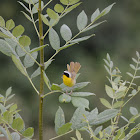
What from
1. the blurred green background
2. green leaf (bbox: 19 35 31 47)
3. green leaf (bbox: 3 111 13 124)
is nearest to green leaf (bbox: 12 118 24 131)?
green leaf (bbox: 3 111 13 124)

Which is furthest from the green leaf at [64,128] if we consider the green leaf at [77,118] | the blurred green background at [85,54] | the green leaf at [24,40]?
the blurred green background at [85,54]

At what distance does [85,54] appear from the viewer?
11.9ft

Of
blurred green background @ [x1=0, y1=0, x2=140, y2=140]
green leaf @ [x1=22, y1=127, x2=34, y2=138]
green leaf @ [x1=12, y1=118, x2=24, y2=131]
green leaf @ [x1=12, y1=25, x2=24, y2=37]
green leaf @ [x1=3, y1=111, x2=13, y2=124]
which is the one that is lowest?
blurred green background @ [x1=0, y1=0, x2=140, y2=140]

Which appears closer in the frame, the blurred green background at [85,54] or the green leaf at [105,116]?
the green leaf at [105,116]

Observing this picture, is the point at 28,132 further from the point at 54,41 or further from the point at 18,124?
the point at 54,41

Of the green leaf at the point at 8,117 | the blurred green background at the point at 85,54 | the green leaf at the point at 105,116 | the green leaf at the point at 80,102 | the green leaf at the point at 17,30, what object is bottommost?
the blurred green background at the point at 85,54

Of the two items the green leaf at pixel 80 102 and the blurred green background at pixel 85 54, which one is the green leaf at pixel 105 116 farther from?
the blurred green background at pixel 85 54

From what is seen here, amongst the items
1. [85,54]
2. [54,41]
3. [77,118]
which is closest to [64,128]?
[77,118]

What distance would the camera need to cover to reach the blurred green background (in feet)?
11.1

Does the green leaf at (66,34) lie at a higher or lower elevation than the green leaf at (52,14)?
lower

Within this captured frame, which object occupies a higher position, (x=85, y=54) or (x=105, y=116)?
(x=105, y=116)

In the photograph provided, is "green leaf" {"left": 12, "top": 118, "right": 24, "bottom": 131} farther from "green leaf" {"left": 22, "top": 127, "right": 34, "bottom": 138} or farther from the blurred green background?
the blurred green background

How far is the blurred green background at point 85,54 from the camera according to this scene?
3.38 m

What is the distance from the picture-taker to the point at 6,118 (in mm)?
435
